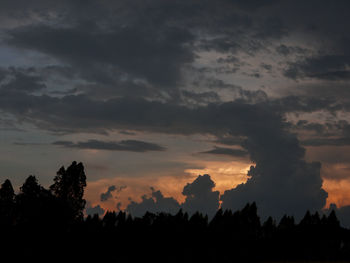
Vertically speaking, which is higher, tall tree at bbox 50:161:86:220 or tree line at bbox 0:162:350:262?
tall tree at bbox 50:161:86:220

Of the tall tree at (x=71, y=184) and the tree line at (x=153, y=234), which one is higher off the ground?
the tall tree at (x=71, y=184)

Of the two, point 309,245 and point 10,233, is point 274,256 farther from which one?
point 10,233

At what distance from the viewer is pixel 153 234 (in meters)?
92.8

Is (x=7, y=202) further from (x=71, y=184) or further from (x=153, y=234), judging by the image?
(x=153, y=234)

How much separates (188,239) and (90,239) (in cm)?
1695

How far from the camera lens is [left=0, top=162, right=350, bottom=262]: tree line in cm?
7925

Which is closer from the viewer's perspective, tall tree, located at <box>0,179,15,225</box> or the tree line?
the tree line

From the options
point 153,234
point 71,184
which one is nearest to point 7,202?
point 71,184

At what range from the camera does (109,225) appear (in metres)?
97.0

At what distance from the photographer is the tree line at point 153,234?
79250 millimetres

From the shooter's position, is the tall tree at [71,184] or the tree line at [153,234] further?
the tall tree at [71,184]

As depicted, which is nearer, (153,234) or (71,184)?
(153,234)

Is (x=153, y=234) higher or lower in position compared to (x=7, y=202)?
lower

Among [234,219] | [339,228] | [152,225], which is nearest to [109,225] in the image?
[152,225]
